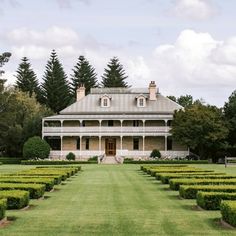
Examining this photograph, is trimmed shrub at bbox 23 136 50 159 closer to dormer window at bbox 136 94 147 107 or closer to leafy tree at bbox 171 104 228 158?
dormer window at bbox 136 94 147 107

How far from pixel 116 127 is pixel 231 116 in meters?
13.2

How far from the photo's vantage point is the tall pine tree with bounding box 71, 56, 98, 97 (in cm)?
10125

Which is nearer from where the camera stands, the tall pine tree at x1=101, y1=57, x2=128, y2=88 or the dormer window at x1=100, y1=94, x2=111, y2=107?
the dormer window at x1=100, y1=94, x2=111, y2=107

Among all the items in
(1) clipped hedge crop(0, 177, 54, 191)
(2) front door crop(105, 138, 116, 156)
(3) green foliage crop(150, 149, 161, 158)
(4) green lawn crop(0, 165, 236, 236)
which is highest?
(2) front door crop(105, 138, 116, 156)

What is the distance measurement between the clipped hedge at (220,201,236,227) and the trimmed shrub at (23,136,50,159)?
5187cm

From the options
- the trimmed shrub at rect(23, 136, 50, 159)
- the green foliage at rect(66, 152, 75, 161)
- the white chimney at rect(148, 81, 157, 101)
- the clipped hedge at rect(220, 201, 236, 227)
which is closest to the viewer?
the clipped hedge at rect(220, 201, 236, 227)

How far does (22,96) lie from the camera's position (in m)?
85.2

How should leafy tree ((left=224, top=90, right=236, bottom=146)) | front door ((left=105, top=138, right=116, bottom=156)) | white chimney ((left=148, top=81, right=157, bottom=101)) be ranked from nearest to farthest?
1. leafy tree ((left=224, top=90, right=236, bottom=146))
2. front door ((left=105, top=138, right=116, bottom=156))
3. white chimney ((left=148, top=81, right=157, bottom=101))

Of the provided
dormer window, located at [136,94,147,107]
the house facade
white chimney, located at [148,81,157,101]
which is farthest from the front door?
white chimney, located at [148,81,157,101]

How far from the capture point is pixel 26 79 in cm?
9894

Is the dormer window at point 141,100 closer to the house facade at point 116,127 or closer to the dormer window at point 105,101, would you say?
the house facade at point 116,127

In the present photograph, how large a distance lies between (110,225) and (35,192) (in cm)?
659

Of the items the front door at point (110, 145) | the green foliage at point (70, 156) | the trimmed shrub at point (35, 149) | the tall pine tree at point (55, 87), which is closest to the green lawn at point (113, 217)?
the trimmed shrub at point (35, 149)

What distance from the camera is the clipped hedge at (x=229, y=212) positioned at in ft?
40.4
